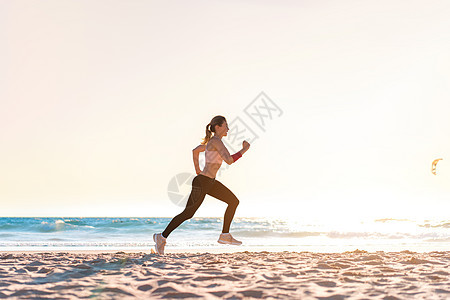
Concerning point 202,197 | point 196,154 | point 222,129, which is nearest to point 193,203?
point 202,197

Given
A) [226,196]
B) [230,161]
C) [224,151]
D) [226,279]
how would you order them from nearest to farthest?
[226,279] → [230,161] → [224,151] → [226,196]

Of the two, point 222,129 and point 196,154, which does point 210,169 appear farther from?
point 222,129

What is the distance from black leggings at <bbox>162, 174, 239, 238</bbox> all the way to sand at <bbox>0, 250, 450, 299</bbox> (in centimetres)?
57

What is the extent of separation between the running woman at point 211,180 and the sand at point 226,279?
62 centimetres

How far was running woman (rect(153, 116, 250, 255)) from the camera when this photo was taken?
17.3ft

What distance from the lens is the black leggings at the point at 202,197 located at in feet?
17.3

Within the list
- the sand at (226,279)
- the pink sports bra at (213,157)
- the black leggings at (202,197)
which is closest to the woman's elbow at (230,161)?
the pink sports bra at (213,157)

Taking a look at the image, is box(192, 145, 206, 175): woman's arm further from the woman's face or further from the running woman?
the woman's face

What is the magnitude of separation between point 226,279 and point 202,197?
1.76 meters

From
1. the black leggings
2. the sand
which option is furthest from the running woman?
the sand

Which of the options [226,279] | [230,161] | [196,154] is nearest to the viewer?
[226,279]

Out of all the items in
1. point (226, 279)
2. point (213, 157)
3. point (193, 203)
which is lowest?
point (226, 279)

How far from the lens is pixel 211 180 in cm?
539

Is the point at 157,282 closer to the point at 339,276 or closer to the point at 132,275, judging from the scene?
the point at 132,275
